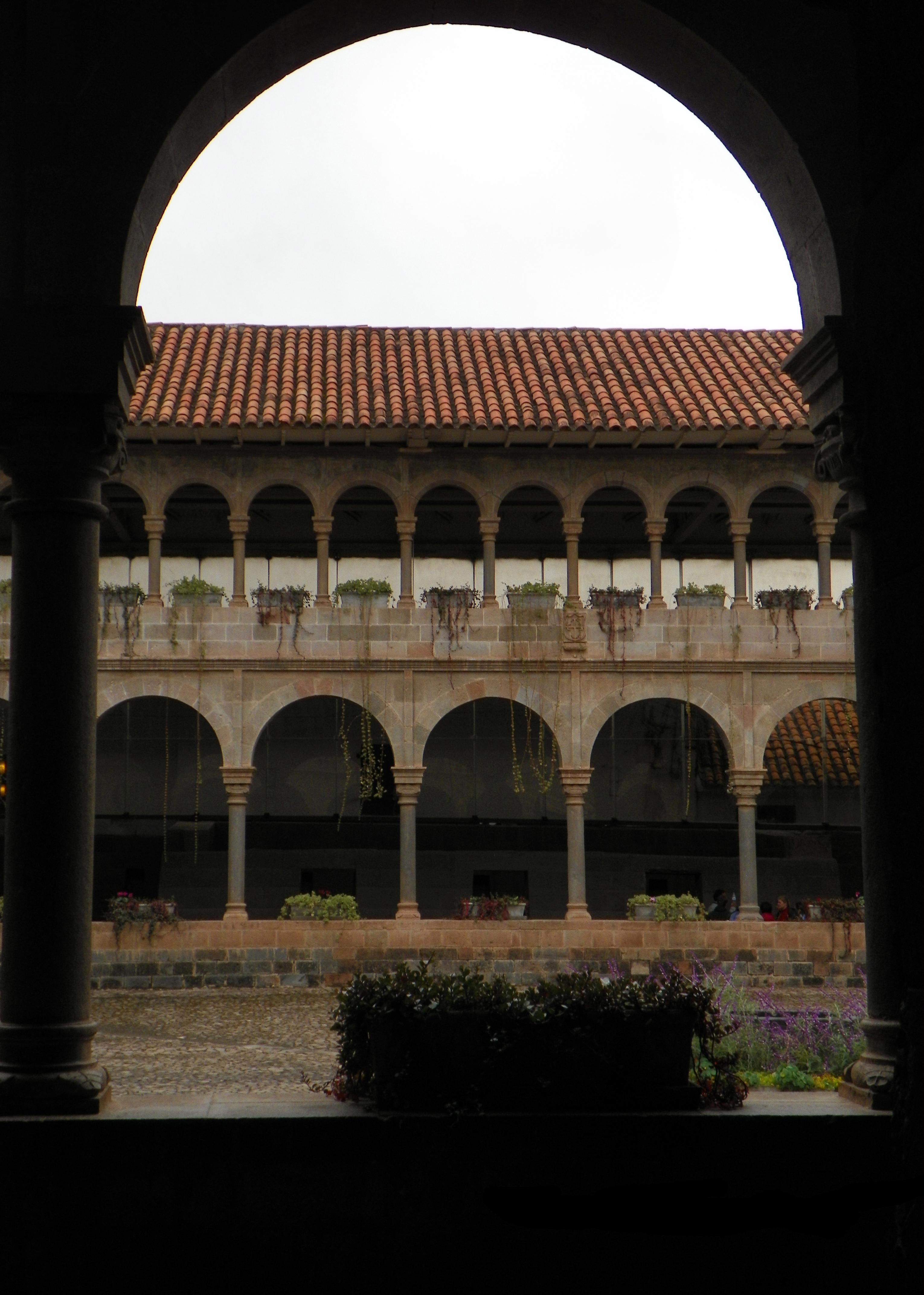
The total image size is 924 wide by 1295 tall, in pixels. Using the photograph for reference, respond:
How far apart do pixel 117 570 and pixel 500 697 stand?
7987 mm

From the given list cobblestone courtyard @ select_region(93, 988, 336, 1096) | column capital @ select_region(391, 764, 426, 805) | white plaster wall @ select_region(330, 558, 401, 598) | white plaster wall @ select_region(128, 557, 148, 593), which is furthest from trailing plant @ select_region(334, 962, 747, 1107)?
white plaster wall @ select_region(128, 557, 148, 593)

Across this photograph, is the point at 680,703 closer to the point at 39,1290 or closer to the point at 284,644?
the point at 284,644

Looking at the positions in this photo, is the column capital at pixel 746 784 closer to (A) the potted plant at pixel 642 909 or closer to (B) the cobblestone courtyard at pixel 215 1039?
(A) the potted plant at pixel 642 909

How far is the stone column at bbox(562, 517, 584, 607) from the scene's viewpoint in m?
20.7

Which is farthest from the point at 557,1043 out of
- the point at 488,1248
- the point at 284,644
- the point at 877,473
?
the point at 284,644

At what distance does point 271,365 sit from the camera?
2211cm

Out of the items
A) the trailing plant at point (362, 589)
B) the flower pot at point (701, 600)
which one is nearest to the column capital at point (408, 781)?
the trailing plant at point (362, 589)

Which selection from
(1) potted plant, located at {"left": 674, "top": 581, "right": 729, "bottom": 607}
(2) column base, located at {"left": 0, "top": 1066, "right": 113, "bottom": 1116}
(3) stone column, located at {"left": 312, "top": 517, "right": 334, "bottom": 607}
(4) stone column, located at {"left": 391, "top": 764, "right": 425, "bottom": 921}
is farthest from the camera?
(1) potted plant, located at {"left": 674, "top": 581, "right": 729, "bottom": 607}

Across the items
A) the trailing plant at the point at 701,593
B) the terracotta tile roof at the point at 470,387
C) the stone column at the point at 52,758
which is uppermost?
the terracotta tile roof at the point at 470,387

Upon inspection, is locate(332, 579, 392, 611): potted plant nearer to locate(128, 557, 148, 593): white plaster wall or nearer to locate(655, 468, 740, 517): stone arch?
locate(655, 468, 740, 517): stone arch

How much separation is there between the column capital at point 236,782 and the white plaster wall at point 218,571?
188 inches

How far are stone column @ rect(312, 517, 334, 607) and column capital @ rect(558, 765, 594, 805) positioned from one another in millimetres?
4294

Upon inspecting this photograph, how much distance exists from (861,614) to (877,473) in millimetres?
1522

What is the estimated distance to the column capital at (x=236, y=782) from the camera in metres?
20.2
